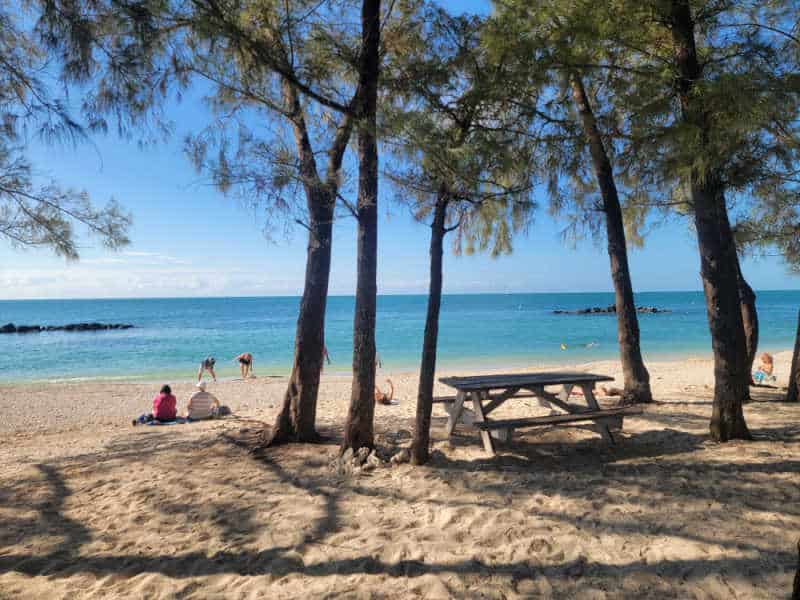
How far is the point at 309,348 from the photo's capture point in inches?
209

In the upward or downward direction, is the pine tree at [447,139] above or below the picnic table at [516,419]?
above

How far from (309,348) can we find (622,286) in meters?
4.76

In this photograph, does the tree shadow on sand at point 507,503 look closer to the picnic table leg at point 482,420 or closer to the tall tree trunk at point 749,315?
the picnic table leg at point 482,420

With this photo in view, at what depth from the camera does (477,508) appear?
3.30m

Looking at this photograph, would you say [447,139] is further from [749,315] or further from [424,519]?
[749,315]

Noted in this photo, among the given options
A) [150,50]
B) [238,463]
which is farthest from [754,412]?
[150,50]

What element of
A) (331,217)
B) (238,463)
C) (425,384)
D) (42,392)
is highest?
(331,217)

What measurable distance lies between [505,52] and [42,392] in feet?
45.3

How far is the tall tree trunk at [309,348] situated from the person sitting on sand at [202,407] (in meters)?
2.78

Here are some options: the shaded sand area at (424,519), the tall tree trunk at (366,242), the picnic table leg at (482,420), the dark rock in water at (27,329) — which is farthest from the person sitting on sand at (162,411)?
the dark rock in water at (27,329)

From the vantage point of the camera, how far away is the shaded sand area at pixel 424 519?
245 cm

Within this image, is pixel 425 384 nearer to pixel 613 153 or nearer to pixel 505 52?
pixel 505 52

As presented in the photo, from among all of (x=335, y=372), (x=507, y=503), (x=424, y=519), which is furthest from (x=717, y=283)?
(x=335, y=372)

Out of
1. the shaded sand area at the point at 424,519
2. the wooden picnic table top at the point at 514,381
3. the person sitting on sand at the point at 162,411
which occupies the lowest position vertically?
the person sitting on sand at the point at 162,411
